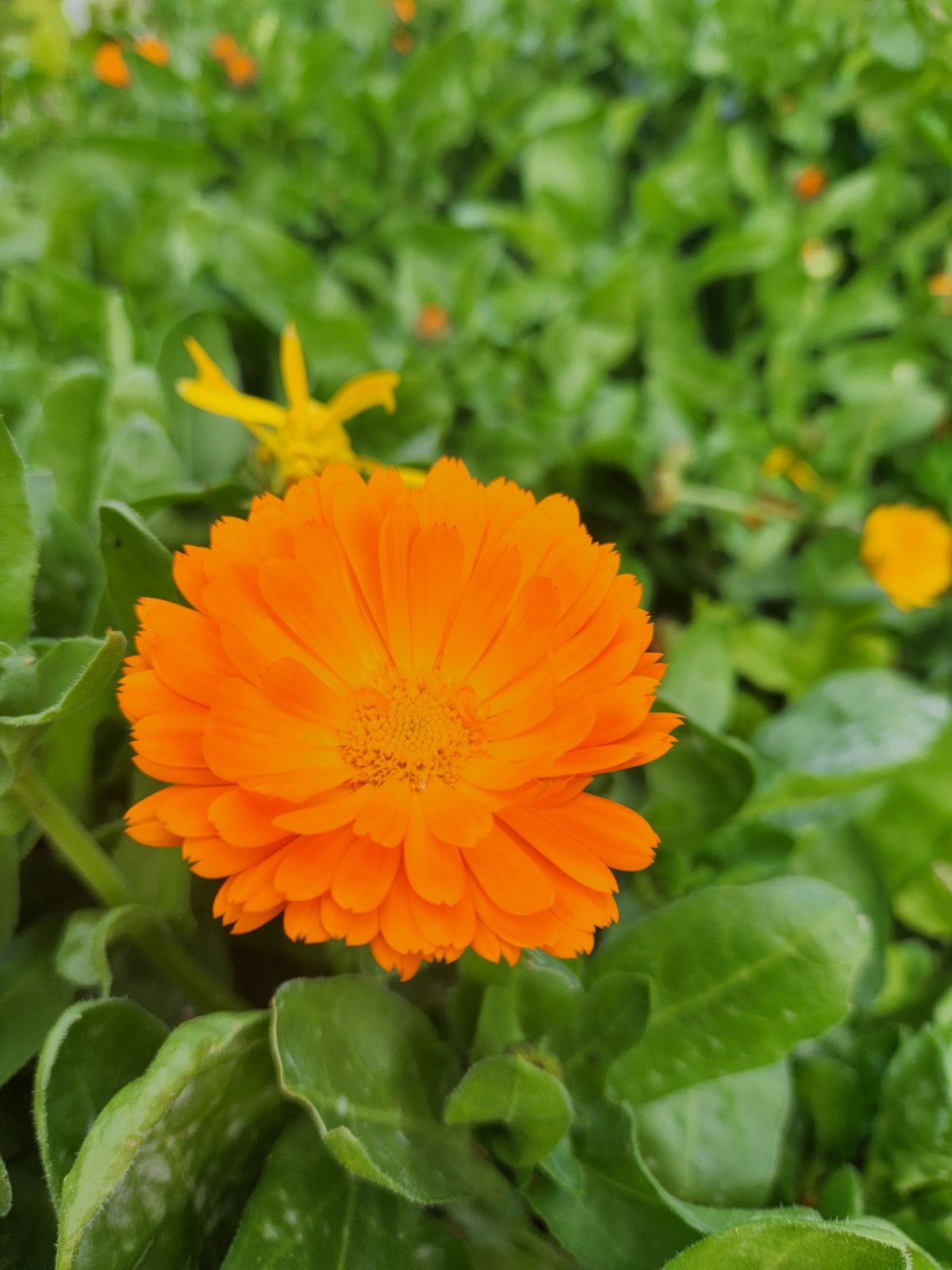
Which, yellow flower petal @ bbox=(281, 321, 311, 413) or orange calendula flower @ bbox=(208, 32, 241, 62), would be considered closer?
yellow flower petal @ bbox=(281, 321, 311, 413)

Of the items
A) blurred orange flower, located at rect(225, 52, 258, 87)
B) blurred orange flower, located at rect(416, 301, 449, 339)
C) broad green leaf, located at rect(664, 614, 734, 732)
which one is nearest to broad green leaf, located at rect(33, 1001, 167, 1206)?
broad green leaf, located at rect(664, 614, 734, 732)

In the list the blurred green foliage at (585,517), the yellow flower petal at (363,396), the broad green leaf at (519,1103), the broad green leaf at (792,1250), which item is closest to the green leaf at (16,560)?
the blurred green foliage at (585,517)

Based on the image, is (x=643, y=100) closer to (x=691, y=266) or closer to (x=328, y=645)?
(x=691, y=266)

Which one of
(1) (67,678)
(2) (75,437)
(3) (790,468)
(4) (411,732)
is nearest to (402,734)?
(4) (411,732)

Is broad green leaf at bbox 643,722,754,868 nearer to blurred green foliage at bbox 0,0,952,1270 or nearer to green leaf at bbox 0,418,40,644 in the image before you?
blurred green foliage at bbox 0,0,952,1270

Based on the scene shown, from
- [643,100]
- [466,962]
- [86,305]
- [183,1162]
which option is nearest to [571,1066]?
[466,962]
